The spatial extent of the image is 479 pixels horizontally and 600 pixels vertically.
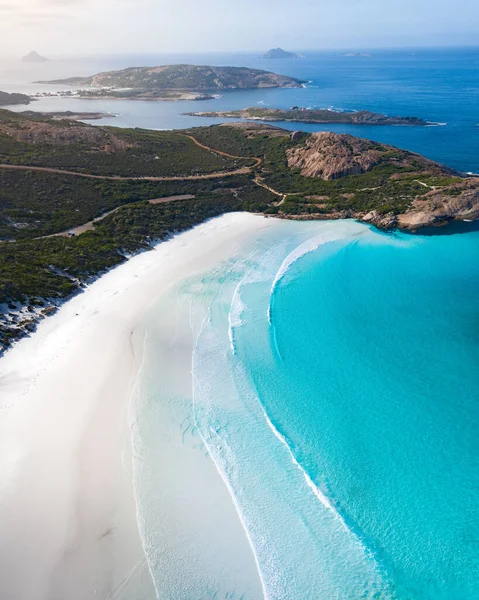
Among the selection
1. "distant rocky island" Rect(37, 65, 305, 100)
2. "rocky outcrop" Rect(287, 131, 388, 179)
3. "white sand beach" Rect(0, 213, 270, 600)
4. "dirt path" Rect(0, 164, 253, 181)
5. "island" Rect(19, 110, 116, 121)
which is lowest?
"white sand beach" Rect(0, 213, 270, 600)

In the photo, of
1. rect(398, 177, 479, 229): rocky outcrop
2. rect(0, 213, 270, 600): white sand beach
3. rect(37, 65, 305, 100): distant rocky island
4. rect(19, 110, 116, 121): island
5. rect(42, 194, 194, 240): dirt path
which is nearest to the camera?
rect(0, 213, 270, 600): white sand beach

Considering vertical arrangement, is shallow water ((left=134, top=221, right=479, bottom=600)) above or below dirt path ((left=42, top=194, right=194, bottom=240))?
below

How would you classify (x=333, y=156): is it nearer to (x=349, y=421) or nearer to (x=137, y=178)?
(x=137, y=178)

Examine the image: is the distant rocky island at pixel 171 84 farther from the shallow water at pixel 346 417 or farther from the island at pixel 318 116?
the shallow water at pixel 346 417

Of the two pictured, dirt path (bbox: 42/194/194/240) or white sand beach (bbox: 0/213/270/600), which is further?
dirt path (bbox: 42/194/194/240)

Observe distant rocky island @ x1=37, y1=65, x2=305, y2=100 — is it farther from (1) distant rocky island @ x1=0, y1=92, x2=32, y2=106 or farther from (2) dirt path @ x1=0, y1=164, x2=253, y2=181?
(2) dirt path @ x1=0, y1=164, x2=253, y2=181

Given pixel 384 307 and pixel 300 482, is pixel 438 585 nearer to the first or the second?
pixel 300 482

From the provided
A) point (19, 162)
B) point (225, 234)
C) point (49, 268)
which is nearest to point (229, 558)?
point (49, 268)

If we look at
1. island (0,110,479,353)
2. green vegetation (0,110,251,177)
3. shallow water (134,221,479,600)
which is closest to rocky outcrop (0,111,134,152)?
green vegetation (0,110,251,177)
